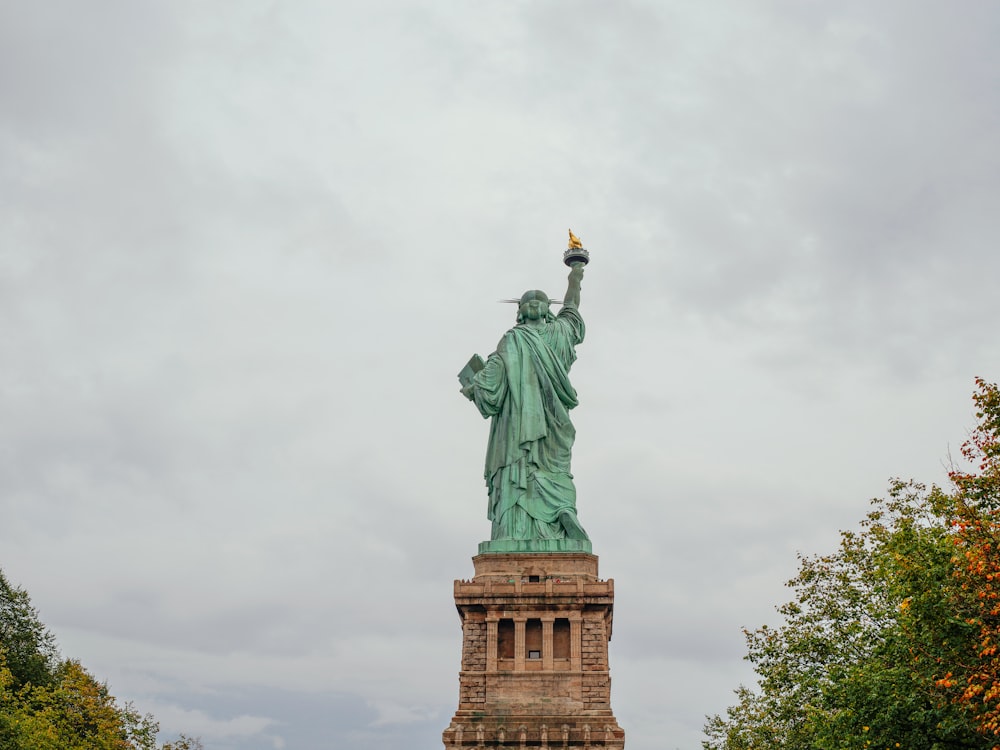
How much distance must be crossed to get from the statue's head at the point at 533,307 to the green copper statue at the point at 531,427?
34 millimetres

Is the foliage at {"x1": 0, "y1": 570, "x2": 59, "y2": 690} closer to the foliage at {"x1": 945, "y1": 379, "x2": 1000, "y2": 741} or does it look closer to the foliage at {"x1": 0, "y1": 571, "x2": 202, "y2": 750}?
the foliage at {"x1": 0, "y1": 571, "x2": 202, "y2": 750}

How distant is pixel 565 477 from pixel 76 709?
63.8 feet

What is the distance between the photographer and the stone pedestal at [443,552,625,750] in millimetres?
30203

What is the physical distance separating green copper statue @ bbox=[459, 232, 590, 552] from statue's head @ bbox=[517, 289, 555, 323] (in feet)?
0.11

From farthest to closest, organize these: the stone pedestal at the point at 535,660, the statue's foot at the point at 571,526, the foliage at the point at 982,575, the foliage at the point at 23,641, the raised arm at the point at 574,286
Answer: the foliage at the point at 23,641 → the raised arm at the point at 574,286 → the statue's foot at the point at 571,526 → the stone pedestal at the point at 535,660 → the foliage at the point at 982,575

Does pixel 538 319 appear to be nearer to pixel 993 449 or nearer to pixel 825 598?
pixel 825 598

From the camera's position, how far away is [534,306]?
1495 inches

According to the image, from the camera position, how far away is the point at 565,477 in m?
35.4

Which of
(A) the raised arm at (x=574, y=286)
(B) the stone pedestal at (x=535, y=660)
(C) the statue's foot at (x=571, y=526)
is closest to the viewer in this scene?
(B) the stone pedestal at (x=535, y=660)

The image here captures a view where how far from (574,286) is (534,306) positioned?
86.5 inches

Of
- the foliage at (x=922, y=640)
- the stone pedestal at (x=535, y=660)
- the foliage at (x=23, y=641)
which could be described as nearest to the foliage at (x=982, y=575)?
the foliage at (x=922, y=640)

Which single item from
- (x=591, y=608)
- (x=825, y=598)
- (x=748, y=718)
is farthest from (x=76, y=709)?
(x=825, y=598)

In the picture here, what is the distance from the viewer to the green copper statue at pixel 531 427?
112ft

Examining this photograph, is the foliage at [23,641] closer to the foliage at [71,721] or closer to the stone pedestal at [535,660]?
the foliage at [71,721]
